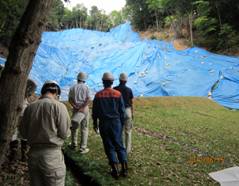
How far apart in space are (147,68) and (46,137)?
16.8 m

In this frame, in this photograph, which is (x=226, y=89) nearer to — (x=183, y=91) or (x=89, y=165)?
(x=183, y=91)

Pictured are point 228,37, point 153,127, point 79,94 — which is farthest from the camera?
point 228,37

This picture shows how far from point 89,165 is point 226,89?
13.2m

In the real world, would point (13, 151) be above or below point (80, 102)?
below

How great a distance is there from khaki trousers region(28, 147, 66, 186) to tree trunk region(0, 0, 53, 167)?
415 mm

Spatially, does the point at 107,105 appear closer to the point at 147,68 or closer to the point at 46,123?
the point at 46,123

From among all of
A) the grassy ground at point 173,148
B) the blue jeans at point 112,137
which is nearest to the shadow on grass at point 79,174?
the grassy ground at point 173,148

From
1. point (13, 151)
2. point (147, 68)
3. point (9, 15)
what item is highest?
point (9, 15)

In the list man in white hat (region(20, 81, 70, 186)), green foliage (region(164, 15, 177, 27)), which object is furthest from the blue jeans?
green foliage (region(164, 15, 177, 27))

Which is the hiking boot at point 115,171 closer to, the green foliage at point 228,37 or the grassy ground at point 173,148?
the grassy ground at point 173,148

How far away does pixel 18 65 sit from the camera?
305 cm

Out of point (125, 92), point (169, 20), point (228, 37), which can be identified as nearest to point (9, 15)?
point (125, 92)

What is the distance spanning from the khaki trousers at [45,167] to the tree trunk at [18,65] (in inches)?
16.3

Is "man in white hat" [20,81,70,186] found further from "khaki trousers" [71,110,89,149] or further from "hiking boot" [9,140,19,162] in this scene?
"khaki trousers" [71,110,89,149]
